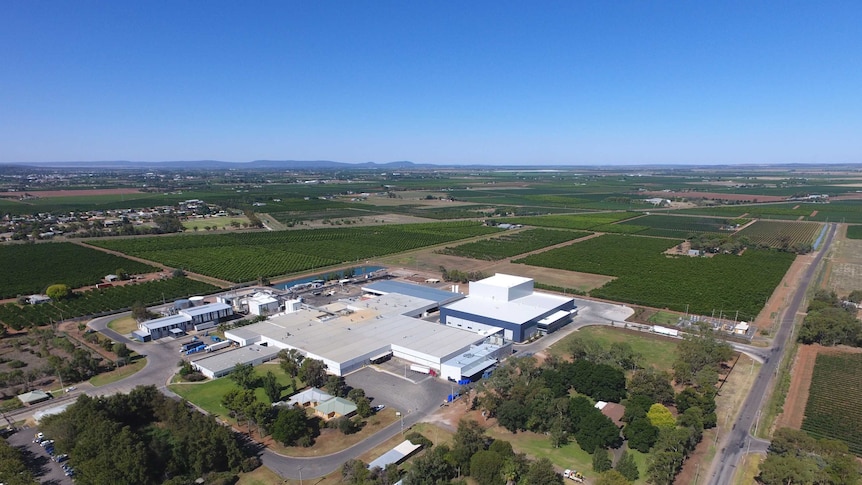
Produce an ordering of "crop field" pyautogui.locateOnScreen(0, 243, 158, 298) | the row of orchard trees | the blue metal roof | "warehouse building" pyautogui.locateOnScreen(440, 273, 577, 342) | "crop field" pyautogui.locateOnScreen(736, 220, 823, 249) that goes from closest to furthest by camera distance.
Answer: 1. the row of orchard trees
2. "warehouse building" pyautogui.locateOnScreen(440, 273, 577, 342)
3. the blue metal roof
4. "crop field" pyautogui.locateOnScreen(0, 243, 158, 298)
5. "crop field" pyautogui.locateOnScreen(736, 220, 823, 249)

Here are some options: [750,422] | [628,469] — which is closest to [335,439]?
[628,469]

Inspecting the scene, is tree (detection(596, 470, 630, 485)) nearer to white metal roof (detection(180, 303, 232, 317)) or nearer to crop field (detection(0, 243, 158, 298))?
white metal roof (detection(180, 303, 232, 317))

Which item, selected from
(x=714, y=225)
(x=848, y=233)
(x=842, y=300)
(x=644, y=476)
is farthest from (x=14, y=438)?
(x=848, y=233)

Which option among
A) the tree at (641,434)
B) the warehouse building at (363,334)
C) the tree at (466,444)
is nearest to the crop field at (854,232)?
the warehouse building at (363,334)

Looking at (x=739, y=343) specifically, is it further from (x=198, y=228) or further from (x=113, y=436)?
(x=198, y=228)

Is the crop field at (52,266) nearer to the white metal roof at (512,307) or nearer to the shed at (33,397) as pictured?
the shed at (33,397)

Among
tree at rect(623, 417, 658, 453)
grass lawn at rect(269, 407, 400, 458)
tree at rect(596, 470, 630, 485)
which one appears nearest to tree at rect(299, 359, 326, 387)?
grass lawn at rect(269, 407, 400, 458)
